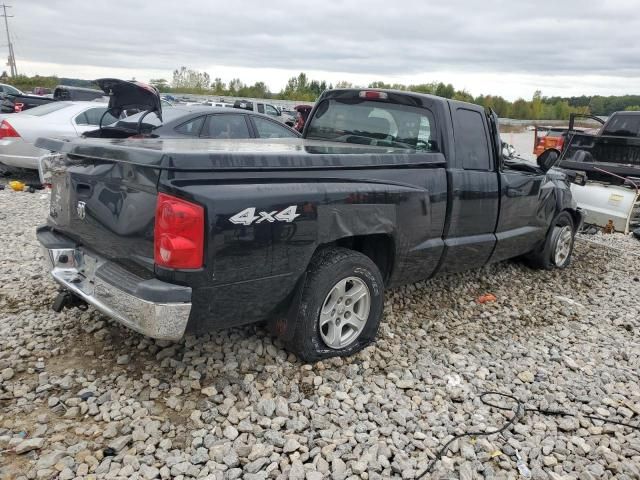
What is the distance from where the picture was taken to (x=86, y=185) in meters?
3.17

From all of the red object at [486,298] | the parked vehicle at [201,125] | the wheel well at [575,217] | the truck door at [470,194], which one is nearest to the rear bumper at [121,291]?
the truck door at [470,194]

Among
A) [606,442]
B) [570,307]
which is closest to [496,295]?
[570,307]

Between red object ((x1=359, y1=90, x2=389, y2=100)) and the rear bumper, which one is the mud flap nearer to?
the rear bumper

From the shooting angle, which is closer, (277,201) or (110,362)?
(277,201)

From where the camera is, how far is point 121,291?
2.85m

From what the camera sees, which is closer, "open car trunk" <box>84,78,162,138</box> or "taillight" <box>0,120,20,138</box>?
"open car trunk" <box>84,78,162,138</box>

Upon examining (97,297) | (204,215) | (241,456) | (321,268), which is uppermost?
(204,215)

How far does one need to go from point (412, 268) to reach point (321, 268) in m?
1.07

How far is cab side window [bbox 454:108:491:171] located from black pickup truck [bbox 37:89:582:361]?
18mm

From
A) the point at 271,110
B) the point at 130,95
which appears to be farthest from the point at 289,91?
the point at 130,95

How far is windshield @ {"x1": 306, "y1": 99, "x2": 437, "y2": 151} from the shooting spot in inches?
176

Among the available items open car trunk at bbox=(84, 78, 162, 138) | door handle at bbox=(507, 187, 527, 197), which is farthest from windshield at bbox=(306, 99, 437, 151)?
open car trunk at bbox=(84, 78, 162, 138)

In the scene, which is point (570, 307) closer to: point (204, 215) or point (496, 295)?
point (496, 295)

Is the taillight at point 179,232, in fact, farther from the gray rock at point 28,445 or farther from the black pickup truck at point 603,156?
the black pickup truck at point 603,156
